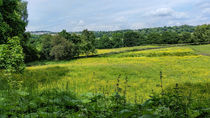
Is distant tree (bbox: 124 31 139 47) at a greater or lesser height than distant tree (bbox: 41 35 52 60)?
greater

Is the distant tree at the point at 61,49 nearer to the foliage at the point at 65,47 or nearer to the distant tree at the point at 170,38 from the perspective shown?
the foliage at the point at 65,47

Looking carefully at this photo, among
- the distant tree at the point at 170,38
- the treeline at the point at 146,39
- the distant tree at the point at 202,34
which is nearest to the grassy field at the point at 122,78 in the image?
the distant tree at the point at 202,34

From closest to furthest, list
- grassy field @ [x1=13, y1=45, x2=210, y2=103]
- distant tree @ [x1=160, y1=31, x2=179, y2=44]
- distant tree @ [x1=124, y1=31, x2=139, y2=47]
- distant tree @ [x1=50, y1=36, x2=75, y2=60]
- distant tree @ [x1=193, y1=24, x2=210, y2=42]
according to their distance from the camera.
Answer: grassy field @ [x1=13, y1=45, x2=210, y2=103]
distant tree @ [x1=50, y1=36, x2=75, y2=60]
distant tree @ [x1=193, y1=24, x2=210, y2=42]
distant tree @ [x1=160, y1=31, x2=179, y2=44]
distant tree @ [x1=124, y1=31, x2=139, y2=47]

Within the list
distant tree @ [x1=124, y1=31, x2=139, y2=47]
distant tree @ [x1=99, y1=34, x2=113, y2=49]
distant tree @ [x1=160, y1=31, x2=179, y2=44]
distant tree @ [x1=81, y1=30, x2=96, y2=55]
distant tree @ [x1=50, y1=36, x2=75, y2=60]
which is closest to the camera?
distant tree @ [x1=50, y1=36, x2=75, y2=60]

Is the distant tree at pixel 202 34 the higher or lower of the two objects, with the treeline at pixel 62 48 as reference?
higher

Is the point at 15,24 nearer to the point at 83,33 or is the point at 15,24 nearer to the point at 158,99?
the point at 158,99

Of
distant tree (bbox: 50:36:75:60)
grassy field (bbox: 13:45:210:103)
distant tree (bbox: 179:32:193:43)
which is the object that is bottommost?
grassy field (bbox: 13:45:210:103)

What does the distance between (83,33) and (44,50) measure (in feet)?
62.0

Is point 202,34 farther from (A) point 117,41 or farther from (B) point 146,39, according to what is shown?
(A) point 117,41

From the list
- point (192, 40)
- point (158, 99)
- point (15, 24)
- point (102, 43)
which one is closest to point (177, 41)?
point (192, 40)

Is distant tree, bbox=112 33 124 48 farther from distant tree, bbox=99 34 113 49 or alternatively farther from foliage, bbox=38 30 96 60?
foliage, bbox=38 30 96 60

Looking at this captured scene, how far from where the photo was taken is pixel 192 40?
327ft

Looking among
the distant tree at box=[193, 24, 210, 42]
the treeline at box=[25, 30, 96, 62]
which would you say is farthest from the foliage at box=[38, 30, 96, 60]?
the distant tree at box=[193, 24, 210, 42]

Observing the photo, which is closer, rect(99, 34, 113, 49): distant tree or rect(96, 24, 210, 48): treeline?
rect(96, 24, 210, 48): treeline
